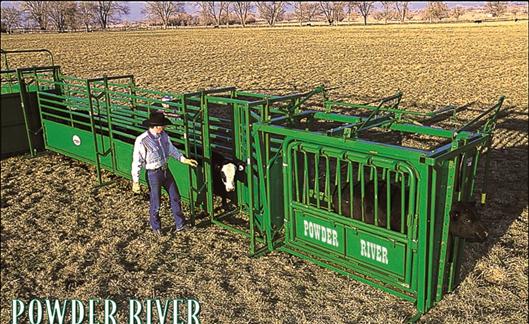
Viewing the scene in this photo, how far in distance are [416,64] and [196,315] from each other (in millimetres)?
22913

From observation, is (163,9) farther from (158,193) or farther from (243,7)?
(158,193)

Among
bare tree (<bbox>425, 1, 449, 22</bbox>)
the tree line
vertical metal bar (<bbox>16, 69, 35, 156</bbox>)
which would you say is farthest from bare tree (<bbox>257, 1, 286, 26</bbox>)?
vertical metal bar (<bbox>16, 69, 35, 156</bbox>)

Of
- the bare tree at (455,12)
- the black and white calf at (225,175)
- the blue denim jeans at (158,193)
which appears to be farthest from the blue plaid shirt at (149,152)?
the bare tree at (455,12)

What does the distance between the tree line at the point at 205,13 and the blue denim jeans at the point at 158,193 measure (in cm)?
11250

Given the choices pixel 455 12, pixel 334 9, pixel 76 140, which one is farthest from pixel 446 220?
pixel 455 12

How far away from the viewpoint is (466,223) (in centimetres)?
459

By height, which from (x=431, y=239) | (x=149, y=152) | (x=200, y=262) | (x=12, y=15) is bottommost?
(x=200, y=262)

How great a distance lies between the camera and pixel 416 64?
25141 millimetres

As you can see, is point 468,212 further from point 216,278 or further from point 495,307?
point 216,278

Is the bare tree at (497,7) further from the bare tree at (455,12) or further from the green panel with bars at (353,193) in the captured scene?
the green panel with bars at (353,193)

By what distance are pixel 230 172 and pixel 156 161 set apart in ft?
3.20

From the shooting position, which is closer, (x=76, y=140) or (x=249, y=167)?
(x=249, y=167)

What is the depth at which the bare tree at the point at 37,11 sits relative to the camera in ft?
383

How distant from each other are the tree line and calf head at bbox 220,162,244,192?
11244cm
